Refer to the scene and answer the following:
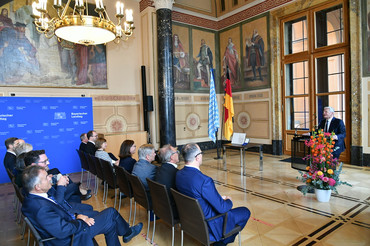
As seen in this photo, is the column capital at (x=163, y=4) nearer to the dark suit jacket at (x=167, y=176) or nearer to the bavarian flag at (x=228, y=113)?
the bavarian flag at (x=228, y=113)

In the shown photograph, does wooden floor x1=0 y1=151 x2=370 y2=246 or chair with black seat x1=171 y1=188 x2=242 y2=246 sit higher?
chair with black seat x1=171 y1=188 x2=242 y2=246

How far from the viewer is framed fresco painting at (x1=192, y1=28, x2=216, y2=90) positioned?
9.95 m

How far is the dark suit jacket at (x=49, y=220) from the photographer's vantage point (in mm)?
2080

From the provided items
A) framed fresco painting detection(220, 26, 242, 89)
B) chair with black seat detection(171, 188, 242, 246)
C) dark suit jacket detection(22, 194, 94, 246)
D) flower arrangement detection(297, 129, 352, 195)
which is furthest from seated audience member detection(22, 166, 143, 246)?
framed fresco painting detection(220, 26, 242, 89)

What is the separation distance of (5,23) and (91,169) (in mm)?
4699

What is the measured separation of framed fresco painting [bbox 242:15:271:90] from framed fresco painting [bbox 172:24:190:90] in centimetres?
211

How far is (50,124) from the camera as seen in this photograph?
682 centimetres

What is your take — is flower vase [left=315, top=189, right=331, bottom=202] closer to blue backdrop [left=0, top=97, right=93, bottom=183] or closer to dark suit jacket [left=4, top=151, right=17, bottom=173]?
dark suit jacket [left=4, top=151, right=17, bottom=173]

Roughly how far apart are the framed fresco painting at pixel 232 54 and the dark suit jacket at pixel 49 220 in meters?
8.47

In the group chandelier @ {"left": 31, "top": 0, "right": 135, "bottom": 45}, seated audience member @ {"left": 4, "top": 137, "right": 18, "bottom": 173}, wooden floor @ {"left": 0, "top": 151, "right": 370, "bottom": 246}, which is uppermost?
chandelier @ {"left": 31, "top": 0, "right": 135, "bottom": 45}

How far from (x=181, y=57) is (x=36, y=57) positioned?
4.68 m

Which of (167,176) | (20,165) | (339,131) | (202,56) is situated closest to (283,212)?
(167,176)

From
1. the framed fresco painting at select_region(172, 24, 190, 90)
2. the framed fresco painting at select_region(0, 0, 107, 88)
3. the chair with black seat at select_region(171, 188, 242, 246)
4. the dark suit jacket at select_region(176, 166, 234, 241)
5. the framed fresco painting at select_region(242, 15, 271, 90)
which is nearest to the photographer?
the chair with black seat at select_region(171, 188, 242, 246)

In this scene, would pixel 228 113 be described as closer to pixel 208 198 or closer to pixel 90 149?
pixel 90 149
